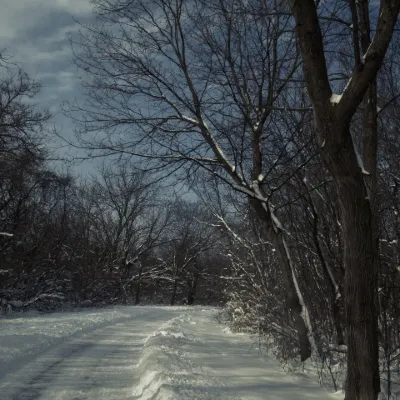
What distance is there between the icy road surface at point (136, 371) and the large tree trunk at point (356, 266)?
4.08 ft

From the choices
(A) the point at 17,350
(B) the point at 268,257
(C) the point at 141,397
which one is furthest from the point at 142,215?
(C) the point at 141,397

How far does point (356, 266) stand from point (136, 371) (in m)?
3.76

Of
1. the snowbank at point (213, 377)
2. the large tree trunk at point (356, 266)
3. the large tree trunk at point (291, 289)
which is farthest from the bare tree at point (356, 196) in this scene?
the large tree trunk at point (291, 289)

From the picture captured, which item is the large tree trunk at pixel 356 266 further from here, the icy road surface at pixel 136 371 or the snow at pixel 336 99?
the icy road surface at pixel 136 371

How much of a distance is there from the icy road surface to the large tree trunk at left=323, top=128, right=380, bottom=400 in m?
1.24

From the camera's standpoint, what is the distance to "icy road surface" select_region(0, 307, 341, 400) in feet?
15.2

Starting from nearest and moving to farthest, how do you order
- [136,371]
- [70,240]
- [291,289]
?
[136,371], [291,289], [70,240]

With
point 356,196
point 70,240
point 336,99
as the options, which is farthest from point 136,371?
point 70,240

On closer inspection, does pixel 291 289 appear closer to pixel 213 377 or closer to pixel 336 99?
pixel 213 377

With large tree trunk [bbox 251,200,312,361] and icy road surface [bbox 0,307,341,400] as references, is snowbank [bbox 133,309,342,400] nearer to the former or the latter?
icy road surface [bbox 0,307,341,400]

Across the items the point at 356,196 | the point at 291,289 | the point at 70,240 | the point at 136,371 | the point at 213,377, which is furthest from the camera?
the point at 70,240

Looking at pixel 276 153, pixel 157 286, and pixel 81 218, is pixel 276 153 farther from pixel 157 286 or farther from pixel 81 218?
pixel 157 286

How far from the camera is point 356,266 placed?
3.83 metres

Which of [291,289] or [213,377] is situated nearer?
[213,377]
